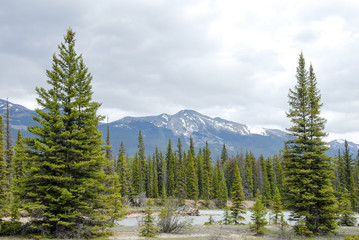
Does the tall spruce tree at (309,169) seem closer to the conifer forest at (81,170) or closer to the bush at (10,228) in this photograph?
the conifer forest at (81,170)

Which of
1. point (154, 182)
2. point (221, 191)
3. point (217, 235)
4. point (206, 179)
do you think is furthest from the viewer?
point (154, 182)

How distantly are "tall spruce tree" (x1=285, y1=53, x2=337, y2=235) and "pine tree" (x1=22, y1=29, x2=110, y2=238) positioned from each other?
56.1 feet

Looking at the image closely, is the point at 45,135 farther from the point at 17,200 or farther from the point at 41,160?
the point at 17,200

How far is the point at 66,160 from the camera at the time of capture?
71.4ft

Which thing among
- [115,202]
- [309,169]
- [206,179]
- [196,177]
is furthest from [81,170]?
[206,179]

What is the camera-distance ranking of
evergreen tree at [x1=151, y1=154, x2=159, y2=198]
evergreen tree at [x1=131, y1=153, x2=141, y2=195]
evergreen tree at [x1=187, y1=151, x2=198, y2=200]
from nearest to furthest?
evergreen tree at [x1=187, y1=151, x2=198, y2=200] → evergreen tree at [x1=131, y1=153, x2=141, y2=195] → evergreen tree at [x1=151, y1=154, x2=159, y2=198]

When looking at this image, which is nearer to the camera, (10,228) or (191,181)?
(10,228)

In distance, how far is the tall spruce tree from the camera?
2506 centimetres

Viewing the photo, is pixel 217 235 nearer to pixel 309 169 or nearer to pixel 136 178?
pixel 309 169

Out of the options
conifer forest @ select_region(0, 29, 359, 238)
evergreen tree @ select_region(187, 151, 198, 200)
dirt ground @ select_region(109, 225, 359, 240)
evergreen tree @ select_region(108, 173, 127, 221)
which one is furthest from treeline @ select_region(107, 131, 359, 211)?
conifer forest @ select_region(0, 29, 359, 238)

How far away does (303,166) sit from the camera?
1022 inches

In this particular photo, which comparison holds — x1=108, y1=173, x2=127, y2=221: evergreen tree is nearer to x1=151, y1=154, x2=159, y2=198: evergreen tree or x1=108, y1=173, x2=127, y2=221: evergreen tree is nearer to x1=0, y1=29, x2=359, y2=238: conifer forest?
x1=0, y1=29, x2=359, y2=238: conifer forest

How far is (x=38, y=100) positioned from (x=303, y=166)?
23.7 meters

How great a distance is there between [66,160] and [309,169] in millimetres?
20905
